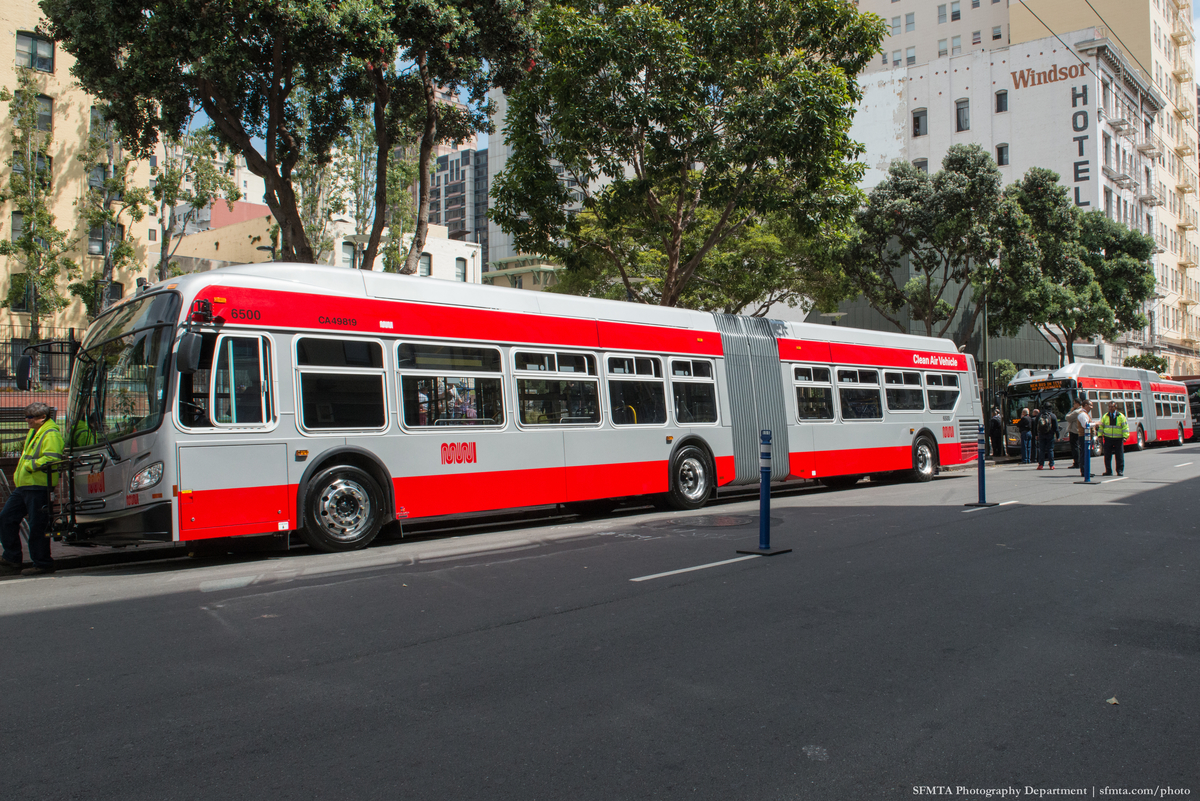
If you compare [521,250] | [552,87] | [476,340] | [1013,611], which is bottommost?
[1013,611]

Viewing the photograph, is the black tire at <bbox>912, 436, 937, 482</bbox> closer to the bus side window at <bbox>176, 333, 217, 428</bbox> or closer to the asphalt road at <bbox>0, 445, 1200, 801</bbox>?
the asphalt road at <bbox>0, 445, 1200, 801</bbox>

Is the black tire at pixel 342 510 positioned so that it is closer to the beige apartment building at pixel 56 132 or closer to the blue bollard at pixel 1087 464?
the blue bollard at pixel 1087 464

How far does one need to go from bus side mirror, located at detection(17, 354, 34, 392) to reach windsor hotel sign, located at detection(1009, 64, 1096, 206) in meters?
52.0

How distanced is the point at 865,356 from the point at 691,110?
20.6ft

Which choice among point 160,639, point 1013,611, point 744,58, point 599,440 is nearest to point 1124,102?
point 744,58

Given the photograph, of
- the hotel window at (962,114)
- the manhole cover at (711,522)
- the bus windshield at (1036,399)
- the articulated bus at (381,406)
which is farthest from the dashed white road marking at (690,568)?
the hotel window at (962,114)

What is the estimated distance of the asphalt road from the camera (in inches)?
139

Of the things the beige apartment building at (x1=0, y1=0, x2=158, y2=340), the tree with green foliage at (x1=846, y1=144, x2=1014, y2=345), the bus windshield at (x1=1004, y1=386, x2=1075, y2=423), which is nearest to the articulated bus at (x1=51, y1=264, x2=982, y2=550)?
the tree with green foliage at (x1=846, y1=144, x2=1014, y2=345)

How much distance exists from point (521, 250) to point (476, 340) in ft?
28.5

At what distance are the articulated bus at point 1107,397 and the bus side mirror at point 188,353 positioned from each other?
26580 mm

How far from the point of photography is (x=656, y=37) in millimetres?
15641

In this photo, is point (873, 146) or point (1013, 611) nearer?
point (1013, 611)

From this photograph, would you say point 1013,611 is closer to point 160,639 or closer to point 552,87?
point 160,639

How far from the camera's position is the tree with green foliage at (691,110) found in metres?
15.7
